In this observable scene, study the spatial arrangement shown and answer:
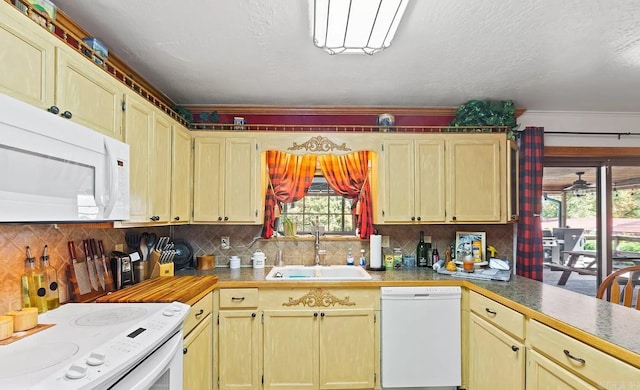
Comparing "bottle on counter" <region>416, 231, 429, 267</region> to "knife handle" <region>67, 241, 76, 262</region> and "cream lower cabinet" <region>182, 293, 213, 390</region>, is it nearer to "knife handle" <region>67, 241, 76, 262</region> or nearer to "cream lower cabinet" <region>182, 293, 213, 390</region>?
"cream lower cabinet" <region>182, 293, 213, 390</region>

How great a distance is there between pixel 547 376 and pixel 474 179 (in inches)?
64.1

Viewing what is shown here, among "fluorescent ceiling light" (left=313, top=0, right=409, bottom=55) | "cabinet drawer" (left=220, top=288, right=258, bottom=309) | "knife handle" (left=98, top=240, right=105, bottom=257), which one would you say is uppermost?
"fluorescent ceiling light" (left=313, top=0, right=409, bottom=55)

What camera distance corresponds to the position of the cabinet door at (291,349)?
2449 mm

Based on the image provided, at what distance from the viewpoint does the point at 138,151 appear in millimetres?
1963

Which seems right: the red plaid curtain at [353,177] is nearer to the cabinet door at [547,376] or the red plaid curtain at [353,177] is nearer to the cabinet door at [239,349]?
the cabinet door at [239,349]

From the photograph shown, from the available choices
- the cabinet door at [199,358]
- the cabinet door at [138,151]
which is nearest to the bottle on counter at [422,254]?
the cabinet door at [199,358]

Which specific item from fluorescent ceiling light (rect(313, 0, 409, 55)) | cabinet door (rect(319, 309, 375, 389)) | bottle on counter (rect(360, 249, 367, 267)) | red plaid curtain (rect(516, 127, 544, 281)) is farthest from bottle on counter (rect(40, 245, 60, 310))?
red plaid curtain (rect(516, 127, 544, 281))

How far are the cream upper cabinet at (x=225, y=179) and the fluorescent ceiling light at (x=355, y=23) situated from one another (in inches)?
51.5

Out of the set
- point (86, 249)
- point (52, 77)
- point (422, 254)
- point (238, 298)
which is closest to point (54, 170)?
point (52, 77)

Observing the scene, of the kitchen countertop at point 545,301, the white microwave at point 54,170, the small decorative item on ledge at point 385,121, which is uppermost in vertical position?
the small decorative item on ledge at point 385,121

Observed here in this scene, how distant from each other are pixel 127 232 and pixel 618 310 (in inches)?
121

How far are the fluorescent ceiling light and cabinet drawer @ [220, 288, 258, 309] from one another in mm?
1753

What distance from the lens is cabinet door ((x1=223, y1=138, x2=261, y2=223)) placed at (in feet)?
9.26

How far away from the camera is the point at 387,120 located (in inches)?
118
